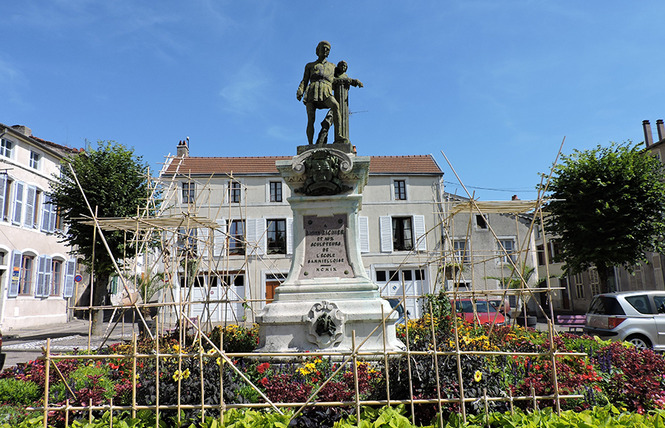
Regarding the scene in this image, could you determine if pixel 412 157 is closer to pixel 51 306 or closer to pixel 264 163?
pixel 264 163

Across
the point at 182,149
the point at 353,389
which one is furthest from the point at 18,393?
the point at 182,149

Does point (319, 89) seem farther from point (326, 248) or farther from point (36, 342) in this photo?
point (36, 342)

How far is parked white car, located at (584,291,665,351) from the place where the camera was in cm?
1068

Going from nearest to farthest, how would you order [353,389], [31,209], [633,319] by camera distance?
1. [353,389]
2. [633,319]
3. [31,209]

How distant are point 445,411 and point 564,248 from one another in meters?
14.4

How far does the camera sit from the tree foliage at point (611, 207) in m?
14.8

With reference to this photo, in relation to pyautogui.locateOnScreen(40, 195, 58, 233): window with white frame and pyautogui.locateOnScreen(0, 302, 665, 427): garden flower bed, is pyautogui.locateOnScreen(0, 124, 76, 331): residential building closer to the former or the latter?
pyautogui.locateOnScreen(40, 195, 58, 233): window with white frame

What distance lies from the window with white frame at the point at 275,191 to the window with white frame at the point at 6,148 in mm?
12207

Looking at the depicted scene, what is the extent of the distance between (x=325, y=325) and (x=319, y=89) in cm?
400

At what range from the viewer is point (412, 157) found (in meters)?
27.9

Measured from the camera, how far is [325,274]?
7156 millimetres

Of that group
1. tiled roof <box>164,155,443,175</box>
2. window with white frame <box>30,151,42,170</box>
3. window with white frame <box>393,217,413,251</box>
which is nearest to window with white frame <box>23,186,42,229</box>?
window with white frame <box>30,151,42,170</box>

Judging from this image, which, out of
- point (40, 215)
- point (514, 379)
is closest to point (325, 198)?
point (514, 379)

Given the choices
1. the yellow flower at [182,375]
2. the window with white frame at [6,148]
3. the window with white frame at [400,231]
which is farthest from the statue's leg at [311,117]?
the window with white frame at [6,148]
